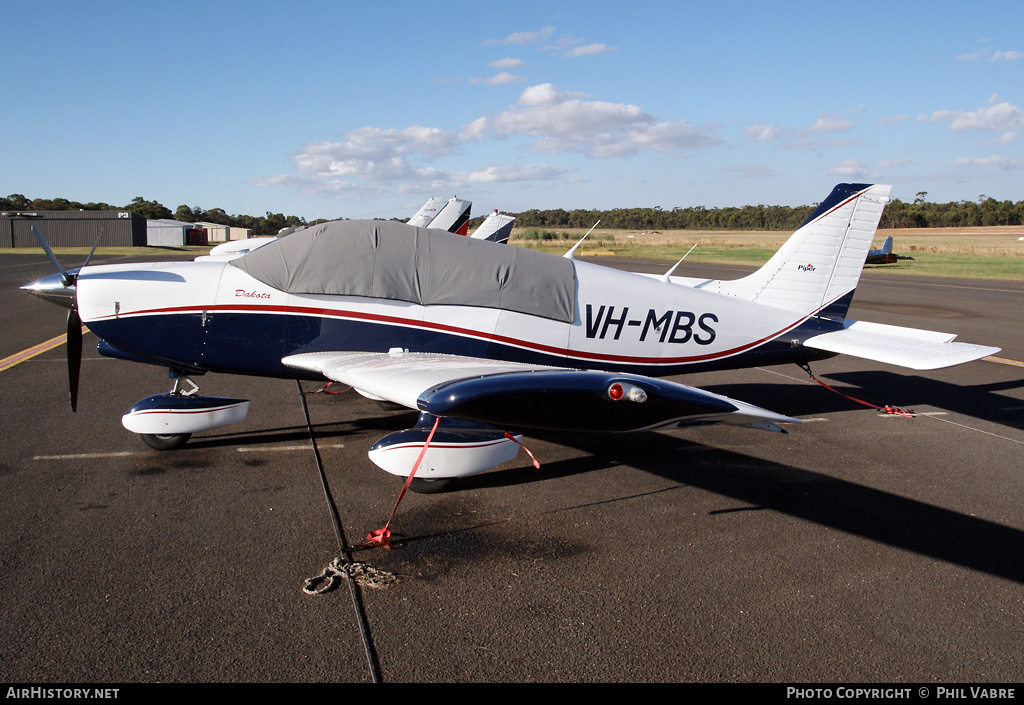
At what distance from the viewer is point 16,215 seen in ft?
189

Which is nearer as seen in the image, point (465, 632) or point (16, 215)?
point (465, 632)

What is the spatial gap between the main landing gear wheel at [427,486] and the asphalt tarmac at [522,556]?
8cm

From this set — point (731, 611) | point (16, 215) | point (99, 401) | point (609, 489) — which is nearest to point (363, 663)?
point (731, 611)

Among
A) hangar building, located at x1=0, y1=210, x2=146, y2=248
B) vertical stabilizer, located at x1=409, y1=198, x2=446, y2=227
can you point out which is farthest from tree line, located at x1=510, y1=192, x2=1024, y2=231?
vertical stabilizer, located at x1=409, y1=198, x2=446, y2=227

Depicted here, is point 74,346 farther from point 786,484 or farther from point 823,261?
point 823,261

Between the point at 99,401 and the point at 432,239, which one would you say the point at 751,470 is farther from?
the point at 99,401

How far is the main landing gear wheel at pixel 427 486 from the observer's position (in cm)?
507

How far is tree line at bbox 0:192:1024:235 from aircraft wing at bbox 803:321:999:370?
85.0 m

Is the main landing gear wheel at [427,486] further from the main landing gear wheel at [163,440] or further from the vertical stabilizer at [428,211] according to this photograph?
the vertical stabilizer at [428,211]

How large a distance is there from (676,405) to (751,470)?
231 cm

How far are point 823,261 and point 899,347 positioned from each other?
132 cm

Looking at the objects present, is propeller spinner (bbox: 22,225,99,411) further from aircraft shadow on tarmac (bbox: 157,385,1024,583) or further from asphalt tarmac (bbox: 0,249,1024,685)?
aircraft shadow on tarmac (bbox: 157,385,1024,583)

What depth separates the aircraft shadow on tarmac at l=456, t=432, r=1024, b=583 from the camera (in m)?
4.34

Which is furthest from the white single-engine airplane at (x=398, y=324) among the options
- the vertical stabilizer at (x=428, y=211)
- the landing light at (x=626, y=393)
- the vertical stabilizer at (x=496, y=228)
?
the vertical stabilizer at (x=428, y=211)
